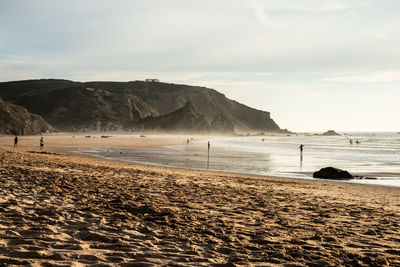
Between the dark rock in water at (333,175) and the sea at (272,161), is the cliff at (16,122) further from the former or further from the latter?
the dark rock in water at (333,175)

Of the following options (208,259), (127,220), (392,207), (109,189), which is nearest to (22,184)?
(109,189)

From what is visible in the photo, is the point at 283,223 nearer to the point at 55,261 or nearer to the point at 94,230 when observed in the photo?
the point at 94,230

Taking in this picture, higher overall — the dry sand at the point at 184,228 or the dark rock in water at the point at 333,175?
the dry sand at the point at 184,228

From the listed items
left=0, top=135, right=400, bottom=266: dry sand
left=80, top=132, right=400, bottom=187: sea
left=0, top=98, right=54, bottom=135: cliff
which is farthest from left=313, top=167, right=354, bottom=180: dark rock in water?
left=0, top=98, right=54, bottom=135: cliff

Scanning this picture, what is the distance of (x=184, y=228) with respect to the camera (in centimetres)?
679

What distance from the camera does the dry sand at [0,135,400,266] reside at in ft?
17.0

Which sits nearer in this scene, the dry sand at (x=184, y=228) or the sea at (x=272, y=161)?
the dry sand at (x=184, y=228)

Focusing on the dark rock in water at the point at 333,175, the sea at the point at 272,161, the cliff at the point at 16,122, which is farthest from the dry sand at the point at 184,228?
the cliff at the point at 16,122

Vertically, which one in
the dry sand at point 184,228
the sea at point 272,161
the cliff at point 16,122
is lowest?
the sea at point 272,161

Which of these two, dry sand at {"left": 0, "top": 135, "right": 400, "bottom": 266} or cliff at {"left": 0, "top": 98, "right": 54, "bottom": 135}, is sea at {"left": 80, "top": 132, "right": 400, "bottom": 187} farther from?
cliff at {"left": 0, "top": 98, "right": 54, "bottom": 135}

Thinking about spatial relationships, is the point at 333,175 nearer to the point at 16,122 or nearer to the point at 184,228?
Result: the point at 184,228

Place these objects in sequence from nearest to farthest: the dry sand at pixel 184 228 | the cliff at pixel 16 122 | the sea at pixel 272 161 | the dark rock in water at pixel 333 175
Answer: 1. the dry sand at pixel 184 228
2. the dark rock in water at pixel 333 175
3. the sea at pixel 272 161
4. the cliff at pixel 16 122

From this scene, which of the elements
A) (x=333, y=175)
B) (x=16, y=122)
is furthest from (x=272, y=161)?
(x=16, y=122)

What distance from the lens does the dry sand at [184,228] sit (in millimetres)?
5191
